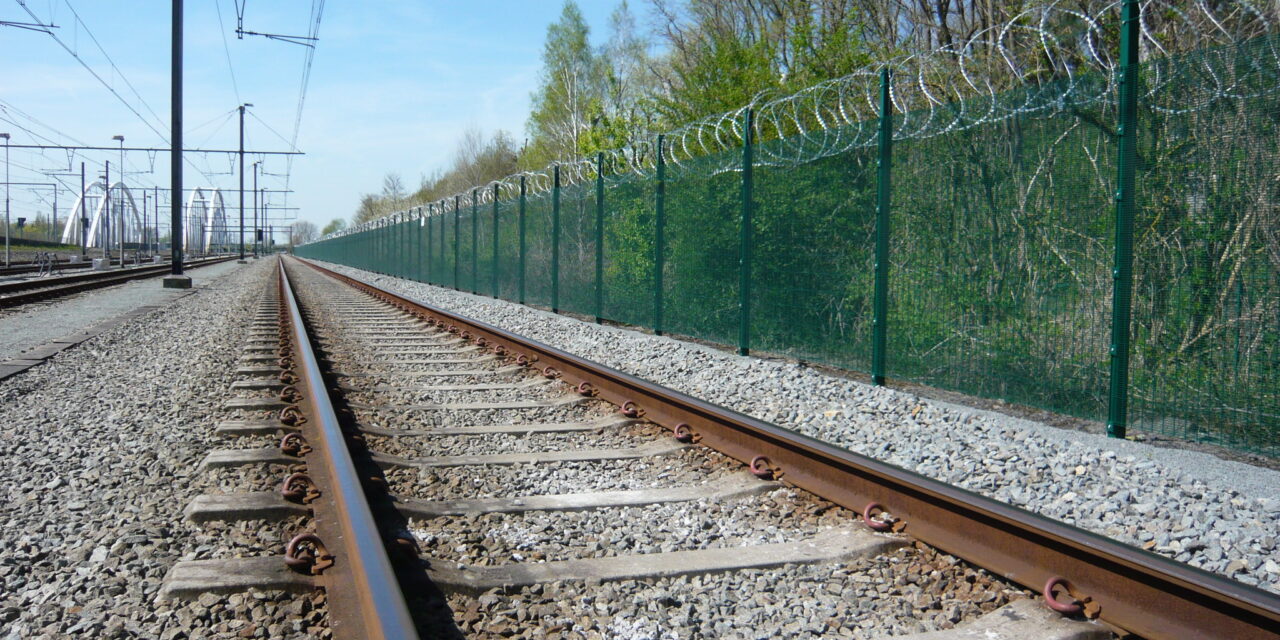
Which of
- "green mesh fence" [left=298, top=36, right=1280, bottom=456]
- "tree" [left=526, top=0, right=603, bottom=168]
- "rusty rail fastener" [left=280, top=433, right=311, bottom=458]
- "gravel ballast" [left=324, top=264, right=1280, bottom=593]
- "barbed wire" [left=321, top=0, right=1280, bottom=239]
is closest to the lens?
"gravel ballast" [left=324, top=264, right=1280, bottom=593]

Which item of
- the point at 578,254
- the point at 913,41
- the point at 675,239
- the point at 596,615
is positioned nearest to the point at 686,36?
the point at 913,41

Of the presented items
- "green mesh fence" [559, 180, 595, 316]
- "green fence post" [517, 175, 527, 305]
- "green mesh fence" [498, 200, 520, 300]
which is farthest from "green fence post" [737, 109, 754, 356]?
"green mesh fence" [498, 200, 520, 300]

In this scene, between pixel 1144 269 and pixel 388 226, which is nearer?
pixel 1144 269

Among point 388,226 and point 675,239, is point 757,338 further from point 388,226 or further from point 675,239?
point 388,226

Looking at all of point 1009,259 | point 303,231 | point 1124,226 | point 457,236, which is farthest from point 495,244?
point 303,231

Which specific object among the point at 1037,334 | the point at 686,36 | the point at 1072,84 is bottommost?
the point at 1037,334

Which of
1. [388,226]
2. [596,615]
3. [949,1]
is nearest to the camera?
[596,615]

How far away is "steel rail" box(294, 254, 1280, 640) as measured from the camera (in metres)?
2.50

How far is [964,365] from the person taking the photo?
22.4 ft

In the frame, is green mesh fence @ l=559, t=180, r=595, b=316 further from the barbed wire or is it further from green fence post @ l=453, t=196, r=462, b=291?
green fence post @ l=453, t=196, r=462, b=291

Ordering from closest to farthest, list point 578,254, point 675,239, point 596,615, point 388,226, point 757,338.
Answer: point 596,615 < point 757,338 < point 675,239 < point 578,254 < point 388,226

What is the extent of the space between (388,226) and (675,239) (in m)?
29.7

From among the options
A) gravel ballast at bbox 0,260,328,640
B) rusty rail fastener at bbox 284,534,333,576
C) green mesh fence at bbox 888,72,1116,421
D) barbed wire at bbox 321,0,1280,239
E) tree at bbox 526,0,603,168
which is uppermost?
tree at bbox 526,0,603,168

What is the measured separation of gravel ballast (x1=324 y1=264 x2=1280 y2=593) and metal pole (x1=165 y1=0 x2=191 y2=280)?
69.6ft
